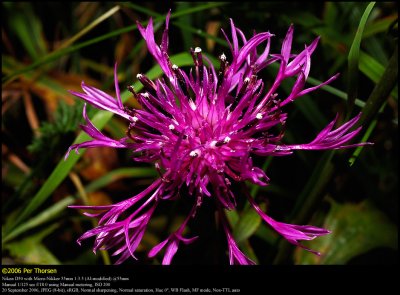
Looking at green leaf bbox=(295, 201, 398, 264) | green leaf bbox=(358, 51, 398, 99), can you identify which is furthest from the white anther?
green leaf bbox=(295, 201, 398, 264)

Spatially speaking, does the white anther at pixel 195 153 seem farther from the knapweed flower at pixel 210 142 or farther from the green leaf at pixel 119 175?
the green leaf at pixel 119 175

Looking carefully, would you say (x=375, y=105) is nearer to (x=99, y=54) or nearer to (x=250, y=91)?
(x=250, y=91)

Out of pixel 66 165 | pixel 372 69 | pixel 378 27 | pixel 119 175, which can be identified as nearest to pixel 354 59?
pixel 372 69

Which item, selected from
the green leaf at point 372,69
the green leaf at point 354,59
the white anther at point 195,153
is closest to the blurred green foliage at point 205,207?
the green leaf at point 372,69

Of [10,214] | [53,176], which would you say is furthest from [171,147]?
[10,214]

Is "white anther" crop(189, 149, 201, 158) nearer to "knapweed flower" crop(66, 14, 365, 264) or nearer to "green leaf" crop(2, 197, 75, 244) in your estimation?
"knapweed flower" crop(66, 14, 365, 264)

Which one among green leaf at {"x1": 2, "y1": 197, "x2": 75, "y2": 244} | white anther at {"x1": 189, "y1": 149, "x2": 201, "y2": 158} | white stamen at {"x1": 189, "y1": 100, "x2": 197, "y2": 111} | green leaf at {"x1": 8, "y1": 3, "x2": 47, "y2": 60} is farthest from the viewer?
green leaf at {"x1": 8, "y1": 3, "x2": 47, "y2": 60}
